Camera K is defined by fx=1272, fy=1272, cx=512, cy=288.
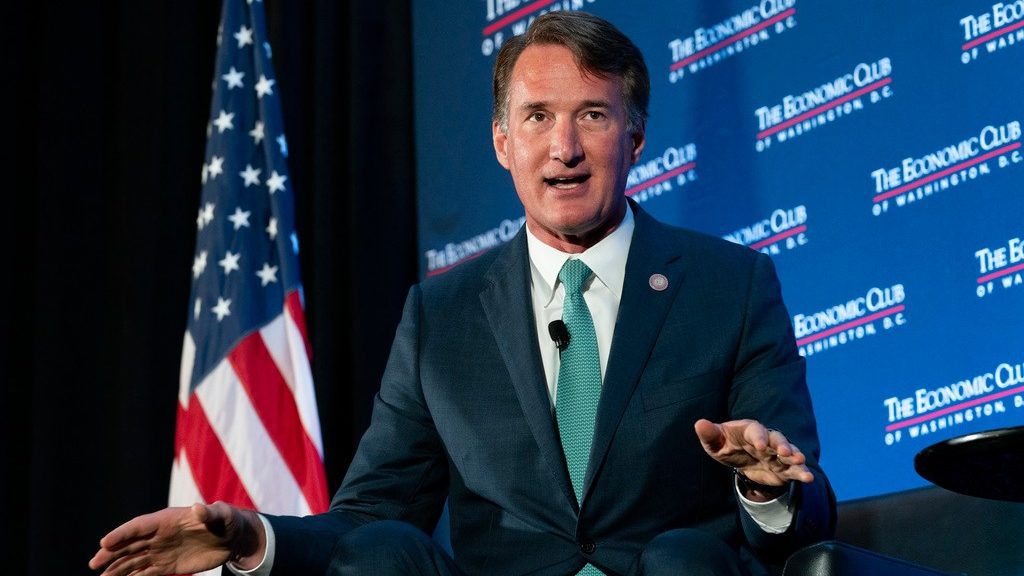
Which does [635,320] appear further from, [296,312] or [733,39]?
[296,312]

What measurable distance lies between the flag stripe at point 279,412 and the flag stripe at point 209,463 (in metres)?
0.13

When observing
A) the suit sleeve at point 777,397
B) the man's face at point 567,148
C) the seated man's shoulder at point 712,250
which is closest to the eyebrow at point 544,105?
the man's face at point 567,148

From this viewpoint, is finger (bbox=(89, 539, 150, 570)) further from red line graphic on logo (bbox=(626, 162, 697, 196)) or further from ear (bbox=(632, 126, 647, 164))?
red line graphic on logo (bbox=(626, 162, 697, 196))

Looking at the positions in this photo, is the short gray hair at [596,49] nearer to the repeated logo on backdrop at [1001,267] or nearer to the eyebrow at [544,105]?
the eyebrow at [544,105]

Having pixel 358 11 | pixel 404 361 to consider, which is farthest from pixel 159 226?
pixel 404 361

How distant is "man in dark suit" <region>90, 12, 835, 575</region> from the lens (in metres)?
1.60

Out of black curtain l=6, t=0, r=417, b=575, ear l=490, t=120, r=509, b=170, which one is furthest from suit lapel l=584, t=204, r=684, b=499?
black curtain l=6, t=0, r=417, b=575

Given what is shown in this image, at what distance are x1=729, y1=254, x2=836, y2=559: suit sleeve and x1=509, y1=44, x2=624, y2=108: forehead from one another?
0.38 meters

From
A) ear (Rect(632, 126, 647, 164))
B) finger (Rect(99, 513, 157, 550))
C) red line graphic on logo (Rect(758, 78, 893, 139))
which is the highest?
red line graphic on logo (Rect(758, 78, 893, 139))

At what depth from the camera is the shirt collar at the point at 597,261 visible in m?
2.09

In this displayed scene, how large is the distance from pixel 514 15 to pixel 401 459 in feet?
5.97

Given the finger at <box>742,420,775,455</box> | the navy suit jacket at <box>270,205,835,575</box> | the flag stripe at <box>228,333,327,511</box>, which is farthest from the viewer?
the flag stripe at <box>228,333,327,511</box>

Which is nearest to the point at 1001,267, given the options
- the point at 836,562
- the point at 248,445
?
the point at 836,562

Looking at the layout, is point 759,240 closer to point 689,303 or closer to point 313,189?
point 689,303
